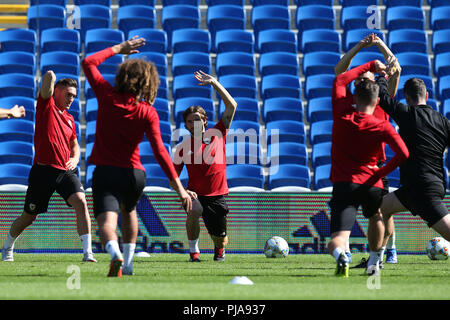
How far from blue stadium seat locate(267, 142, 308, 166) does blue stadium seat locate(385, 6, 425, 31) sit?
4.80 m

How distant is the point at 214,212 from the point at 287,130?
5470 millimetres

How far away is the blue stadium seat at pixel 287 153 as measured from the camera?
14.0m

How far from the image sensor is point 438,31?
670 inches

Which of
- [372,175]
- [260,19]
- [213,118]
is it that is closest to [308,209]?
[213,118]

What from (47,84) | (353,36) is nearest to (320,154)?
(353,36)

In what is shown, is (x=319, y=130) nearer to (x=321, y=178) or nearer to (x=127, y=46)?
(x=321, y=178)

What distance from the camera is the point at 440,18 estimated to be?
57.1 feet

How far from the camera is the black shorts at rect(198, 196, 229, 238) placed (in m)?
9.41

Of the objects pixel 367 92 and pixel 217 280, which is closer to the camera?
pixel 367 92

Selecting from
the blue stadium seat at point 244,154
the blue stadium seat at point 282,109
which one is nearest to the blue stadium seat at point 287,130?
the blue stadium seat at point 282,109

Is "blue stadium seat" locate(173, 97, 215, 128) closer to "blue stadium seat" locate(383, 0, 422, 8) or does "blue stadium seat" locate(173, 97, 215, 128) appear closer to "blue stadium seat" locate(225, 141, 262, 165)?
"blue stadium seat" locate(225, 141, 262, 165)

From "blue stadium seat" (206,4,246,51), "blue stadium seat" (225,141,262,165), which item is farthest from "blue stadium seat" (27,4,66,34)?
"blue stadium seat" (225,141,262,165)

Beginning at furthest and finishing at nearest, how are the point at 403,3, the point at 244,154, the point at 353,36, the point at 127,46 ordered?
1. the point at 403,3
2. the point at 353,36
3. the point at 244,154
4. the point at 127,46

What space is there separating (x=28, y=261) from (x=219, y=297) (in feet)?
15.5
